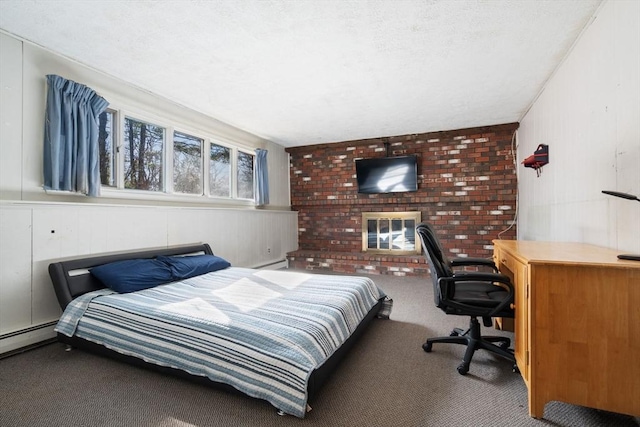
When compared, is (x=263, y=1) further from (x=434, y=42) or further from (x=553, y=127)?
(x=553, y=127)

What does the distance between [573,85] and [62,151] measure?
4346 millimetres

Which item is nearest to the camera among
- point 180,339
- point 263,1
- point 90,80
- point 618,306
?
point 618,306

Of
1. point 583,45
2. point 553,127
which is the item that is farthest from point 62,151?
point 553,127

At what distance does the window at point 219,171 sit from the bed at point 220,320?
1615mm

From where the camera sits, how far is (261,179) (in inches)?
203

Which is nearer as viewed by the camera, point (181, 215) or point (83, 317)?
point (83, 317)

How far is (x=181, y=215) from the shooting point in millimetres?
3619

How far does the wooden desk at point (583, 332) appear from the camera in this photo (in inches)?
51.6

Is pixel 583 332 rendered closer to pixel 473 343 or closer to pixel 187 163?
pixel 473 343

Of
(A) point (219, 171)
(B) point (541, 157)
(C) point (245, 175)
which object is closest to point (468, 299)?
(B) point (541, 157)

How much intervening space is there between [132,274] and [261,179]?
287 centimetres

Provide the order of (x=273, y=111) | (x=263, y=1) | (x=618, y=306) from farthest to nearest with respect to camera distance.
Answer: (x=273, y=111)
(x=263, y=1)
(x=618, y=306)

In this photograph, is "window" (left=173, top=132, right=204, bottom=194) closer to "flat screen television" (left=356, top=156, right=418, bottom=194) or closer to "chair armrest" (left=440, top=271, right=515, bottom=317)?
"flat screen television" (left=356, top=156, right=418, bottom=194)

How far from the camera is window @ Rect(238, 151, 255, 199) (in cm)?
501
